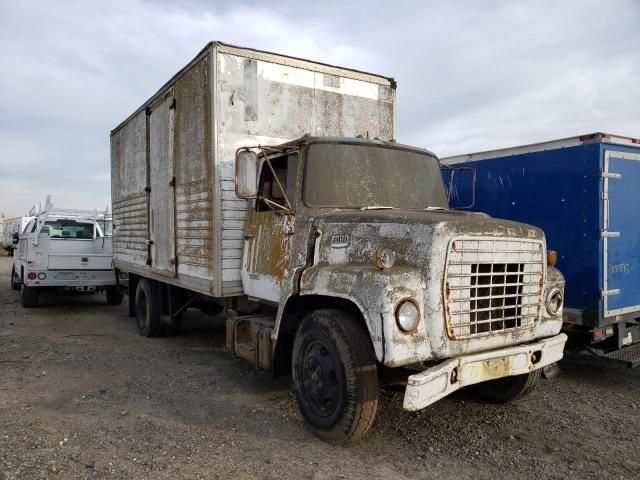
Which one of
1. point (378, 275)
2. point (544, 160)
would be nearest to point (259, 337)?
point (378, 275)

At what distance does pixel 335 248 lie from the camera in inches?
163

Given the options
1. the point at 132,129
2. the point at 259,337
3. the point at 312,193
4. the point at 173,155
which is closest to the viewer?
the point at 312,193

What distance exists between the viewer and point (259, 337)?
195 inches

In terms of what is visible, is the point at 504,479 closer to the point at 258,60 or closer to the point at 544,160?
the point at 544,160

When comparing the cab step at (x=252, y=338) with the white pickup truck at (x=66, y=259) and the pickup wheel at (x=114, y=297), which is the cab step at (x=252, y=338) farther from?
the pickup wheel at (x=114, y=297)

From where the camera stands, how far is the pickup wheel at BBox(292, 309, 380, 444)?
367cm

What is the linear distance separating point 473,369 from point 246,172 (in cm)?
252

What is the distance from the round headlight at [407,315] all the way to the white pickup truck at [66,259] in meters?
8.55

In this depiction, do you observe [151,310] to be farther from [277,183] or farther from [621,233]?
[621,233]

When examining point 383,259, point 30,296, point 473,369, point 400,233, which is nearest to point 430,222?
point 400,233

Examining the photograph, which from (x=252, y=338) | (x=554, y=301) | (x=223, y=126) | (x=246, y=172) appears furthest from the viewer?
(x=223, y=126)

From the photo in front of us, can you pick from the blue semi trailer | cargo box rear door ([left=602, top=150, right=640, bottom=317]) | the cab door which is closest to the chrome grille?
the cab door

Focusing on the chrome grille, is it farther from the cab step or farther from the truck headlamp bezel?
the cab step

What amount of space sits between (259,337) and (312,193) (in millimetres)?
1525
